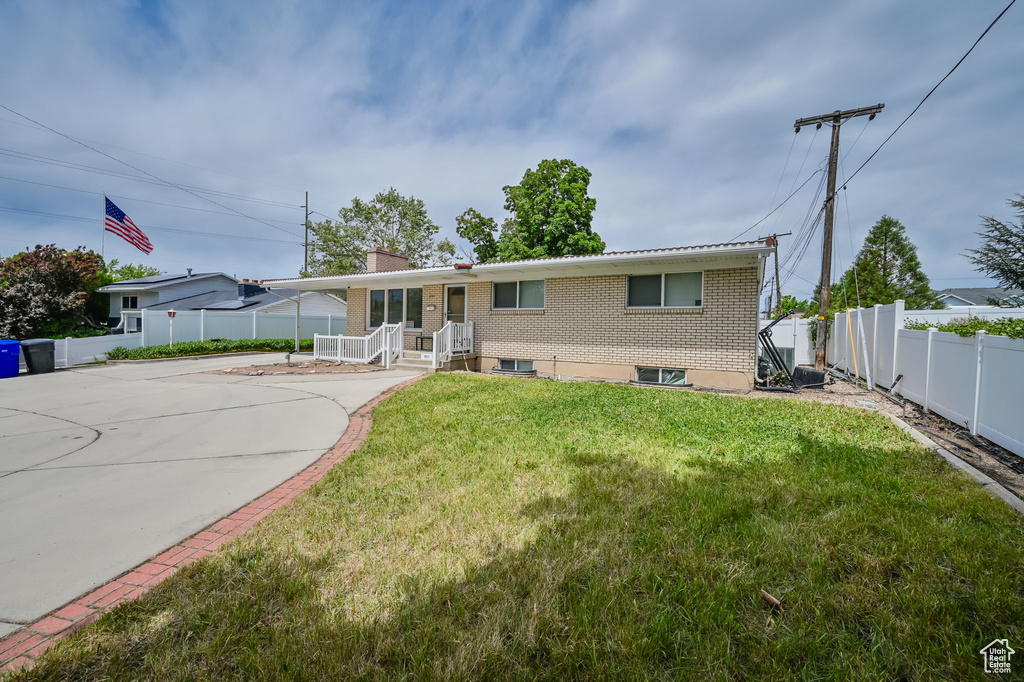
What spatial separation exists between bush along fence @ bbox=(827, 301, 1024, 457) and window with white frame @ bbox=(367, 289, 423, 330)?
12.1m

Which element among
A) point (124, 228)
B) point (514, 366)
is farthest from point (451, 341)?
point (124, 228)

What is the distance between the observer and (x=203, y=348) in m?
17.3

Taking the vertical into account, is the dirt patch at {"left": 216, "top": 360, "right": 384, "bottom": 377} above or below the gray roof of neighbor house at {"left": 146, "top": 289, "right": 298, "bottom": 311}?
below

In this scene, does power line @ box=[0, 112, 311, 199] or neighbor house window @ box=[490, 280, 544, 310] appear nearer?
neighbor house window @ box=[490, 280, 544, 310]

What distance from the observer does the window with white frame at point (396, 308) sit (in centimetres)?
1430

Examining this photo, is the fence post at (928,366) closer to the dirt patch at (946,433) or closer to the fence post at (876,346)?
the dirt patch at (946,433)

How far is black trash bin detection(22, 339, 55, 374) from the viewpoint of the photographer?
12422mm

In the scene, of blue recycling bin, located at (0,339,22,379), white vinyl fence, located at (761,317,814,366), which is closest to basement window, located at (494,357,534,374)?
white vinyl fence, located at (761,317,814,366)

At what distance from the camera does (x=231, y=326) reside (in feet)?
66.4

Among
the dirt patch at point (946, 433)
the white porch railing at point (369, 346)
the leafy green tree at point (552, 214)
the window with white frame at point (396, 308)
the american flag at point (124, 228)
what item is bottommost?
the dirt patch at point (946, 433)

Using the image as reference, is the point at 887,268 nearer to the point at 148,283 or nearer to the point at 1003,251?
the point at 1003,251

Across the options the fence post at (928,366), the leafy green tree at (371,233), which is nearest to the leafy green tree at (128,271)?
the leafy green tree at (371,233)

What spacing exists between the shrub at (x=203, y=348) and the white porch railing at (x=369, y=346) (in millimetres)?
7356

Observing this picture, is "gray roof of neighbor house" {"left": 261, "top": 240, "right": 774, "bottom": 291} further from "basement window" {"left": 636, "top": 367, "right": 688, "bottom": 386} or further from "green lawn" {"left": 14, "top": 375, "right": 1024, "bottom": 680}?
"green lawn" {"left": 14, "top": 375, "right": 1024, "bottom": 680}
